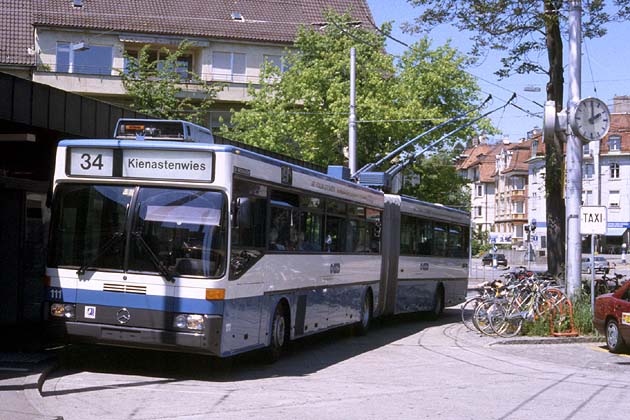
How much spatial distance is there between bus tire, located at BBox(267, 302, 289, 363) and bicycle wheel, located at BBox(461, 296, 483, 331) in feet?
17.9

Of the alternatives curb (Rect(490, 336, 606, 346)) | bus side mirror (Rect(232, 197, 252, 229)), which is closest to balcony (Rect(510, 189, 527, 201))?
curb (Rect(490, 336, 606, 346))

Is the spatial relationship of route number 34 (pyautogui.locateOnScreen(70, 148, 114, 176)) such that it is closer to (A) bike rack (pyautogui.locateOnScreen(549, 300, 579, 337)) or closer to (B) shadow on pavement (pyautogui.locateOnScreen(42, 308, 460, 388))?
(B) shadow on pavement (pyautogui.locateOnScreen(42, 308, 460, 388))

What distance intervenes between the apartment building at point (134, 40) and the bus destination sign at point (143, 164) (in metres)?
39.7

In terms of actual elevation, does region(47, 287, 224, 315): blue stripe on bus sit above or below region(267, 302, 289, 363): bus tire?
above

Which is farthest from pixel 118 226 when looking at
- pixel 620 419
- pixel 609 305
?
pixel 609 305

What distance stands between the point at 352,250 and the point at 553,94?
8.03 metres

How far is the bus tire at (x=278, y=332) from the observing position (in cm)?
1332

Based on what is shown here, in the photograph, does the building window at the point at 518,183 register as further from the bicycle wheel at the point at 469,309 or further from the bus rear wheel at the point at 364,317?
the bus rear wheel at the point at 364,317

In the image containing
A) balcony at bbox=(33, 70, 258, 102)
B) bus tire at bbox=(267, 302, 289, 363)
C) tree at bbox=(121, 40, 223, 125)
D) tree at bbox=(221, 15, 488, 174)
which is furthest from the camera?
balcony at bbox=(33, 70, 258, 102)

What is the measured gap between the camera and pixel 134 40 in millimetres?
53188

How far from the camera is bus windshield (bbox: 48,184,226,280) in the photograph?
11344 millimetres

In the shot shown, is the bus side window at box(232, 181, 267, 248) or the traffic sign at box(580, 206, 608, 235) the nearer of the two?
the bus side window at box(232, 181, 267, 248)

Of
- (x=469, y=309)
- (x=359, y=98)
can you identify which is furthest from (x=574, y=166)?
(x=359, y=98)

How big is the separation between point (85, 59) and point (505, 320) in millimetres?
40089
